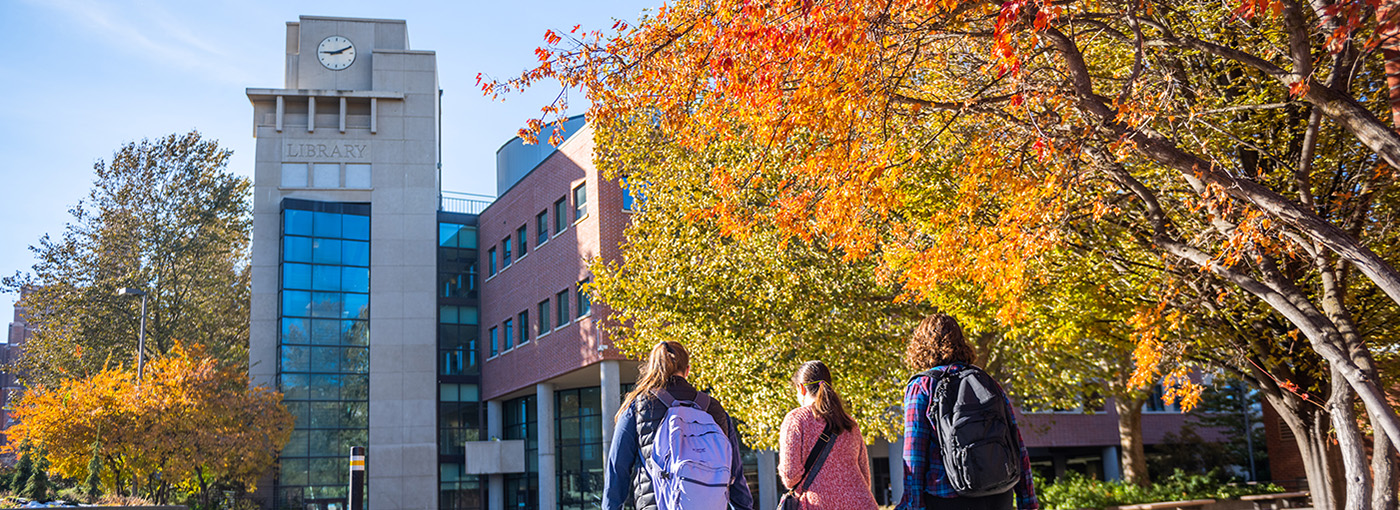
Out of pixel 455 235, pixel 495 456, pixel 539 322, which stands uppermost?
pixel 455 235

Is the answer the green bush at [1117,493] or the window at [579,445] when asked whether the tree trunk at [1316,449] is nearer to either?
the green bush at [1117,493]

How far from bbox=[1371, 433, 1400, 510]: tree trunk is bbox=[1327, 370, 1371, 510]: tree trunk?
19 centimetres

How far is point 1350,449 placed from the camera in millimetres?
9094

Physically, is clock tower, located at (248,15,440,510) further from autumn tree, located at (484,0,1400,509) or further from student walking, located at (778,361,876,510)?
student walking, located at (778,361,876,510)

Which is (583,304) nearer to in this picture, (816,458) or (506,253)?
(506,253)

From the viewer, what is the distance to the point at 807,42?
26.0 feet

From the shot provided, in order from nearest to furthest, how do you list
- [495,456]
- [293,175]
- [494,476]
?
[495,456] < [494,476] < [293,175]

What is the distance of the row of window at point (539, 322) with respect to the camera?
1185 inches

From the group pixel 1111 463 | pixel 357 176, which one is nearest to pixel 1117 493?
pixel 1111 463

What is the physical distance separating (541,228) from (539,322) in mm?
3032

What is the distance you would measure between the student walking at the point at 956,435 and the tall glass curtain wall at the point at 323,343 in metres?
37.9

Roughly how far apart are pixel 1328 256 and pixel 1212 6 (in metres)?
2.77

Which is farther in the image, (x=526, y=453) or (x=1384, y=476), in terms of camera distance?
(x=526, y=453)

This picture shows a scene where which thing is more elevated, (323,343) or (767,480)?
(323,343)
